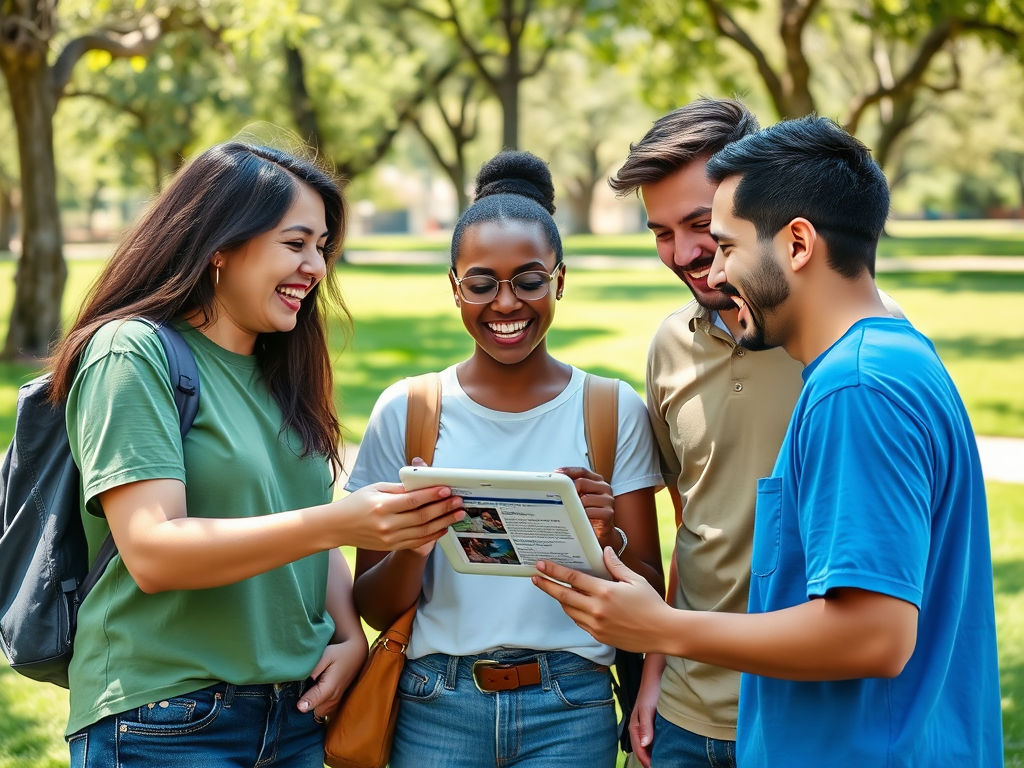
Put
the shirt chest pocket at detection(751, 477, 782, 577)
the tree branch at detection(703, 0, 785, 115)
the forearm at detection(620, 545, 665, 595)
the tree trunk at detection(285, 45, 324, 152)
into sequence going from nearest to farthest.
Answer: the shirt chest pocket at detection(751, 477, 782, 577), the forearm at detection(620, 545, 665, 595), the tree branch at detection(703, 0, 785, 115), the tree trunk at detection(285, 45, 324, 152)

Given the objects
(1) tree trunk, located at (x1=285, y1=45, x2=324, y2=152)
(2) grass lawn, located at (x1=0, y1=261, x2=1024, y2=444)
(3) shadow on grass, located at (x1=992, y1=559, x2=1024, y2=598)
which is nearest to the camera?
(3) shadow on grass, located at (x1=992, y1=559, x2=1024, y2=598)

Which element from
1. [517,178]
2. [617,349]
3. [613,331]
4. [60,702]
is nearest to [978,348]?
[617,349]

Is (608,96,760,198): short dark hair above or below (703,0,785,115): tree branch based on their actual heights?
below

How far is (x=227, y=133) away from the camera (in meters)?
36.4

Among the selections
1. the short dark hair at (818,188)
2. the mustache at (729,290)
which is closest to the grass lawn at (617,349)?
the mustache at (729,290)

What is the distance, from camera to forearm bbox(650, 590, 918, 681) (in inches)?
71.4

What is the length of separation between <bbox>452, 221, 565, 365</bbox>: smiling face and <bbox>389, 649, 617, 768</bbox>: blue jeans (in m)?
0.82

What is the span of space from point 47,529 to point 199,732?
0.58m

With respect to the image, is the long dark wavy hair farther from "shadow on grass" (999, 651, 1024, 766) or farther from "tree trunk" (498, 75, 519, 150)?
"tree trunk" (498, 75, 519, 150)

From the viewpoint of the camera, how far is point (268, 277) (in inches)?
107

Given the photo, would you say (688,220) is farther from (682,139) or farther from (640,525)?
(640,525)

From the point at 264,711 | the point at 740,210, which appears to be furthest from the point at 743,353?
the point at 264,711

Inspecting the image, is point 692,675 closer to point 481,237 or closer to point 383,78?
point 481,237

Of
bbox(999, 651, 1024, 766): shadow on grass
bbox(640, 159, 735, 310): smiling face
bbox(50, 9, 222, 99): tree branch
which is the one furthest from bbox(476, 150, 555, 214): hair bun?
bbox(50, 9, 222, 99): tree branch
